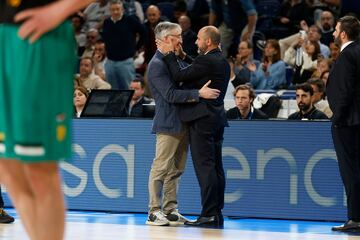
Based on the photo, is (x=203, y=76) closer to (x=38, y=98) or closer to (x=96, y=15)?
(x=38, y=98)

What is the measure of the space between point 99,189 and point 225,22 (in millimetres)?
6347

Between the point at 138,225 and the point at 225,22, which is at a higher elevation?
the point at 225,22

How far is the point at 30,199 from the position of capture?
462cm

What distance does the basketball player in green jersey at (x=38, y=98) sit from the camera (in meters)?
4.45

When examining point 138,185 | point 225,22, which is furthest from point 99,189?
point 225,22

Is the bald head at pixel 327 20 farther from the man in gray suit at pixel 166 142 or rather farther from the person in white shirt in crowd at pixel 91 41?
the man in gray suit at pixel 166 142

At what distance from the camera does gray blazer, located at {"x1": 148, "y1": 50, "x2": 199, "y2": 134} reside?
981 cm

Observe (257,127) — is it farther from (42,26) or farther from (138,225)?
(42,26)

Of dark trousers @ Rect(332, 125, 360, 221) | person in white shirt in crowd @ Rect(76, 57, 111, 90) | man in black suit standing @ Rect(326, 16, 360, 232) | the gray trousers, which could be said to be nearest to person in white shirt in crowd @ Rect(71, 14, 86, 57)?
person in white shirt in crowd @ Rect(76, 57, 111, 90)

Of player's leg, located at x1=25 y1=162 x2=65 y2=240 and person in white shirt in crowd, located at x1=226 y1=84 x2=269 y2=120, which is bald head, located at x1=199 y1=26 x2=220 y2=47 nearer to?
person in white shirt in crowd, located at x1=226 y1=84 x2=269 y2=120

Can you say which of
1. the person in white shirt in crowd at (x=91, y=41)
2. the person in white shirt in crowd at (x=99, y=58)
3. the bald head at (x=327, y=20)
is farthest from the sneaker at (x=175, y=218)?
the person in white shirt in crowd at (x=91, y=41)

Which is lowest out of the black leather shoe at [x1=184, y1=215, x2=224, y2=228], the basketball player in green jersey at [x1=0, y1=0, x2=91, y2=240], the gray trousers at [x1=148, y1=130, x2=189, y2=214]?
the black leather shoe at [x1=184, y1=215, x2=224, y2=228]

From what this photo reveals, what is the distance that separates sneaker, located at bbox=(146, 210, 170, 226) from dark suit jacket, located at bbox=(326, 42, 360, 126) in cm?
199

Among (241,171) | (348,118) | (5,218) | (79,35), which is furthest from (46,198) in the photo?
(79,35)
